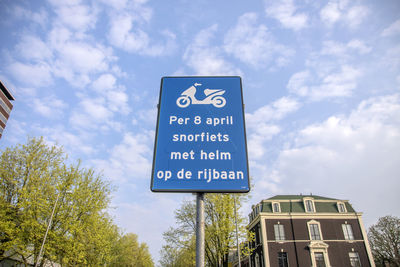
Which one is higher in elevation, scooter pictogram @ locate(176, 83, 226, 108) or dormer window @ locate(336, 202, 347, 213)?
dormer window @ locate(336, 202, 347, 213)

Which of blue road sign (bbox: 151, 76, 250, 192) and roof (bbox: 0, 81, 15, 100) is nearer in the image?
blue road sign (bbox: 151, 76, 250, 192)

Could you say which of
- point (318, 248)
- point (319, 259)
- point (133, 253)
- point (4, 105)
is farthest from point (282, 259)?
point (4, 105)

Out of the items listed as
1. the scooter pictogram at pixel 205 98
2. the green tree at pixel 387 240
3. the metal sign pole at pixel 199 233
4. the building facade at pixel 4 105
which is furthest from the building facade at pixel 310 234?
the building facade at pixel 4 105

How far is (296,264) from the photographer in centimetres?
3269

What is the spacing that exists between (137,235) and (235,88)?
5861 centimetres

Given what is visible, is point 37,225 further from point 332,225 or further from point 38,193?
point 332,225

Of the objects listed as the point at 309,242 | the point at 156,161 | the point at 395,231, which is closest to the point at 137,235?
the point at 309,242

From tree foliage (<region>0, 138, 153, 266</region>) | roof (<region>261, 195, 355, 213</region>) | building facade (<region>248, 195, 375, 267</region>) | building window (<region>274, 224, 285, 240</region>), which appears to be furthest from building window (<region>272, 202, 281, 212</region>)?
tree foliage (<region>0, 138, 153, 266</region>)

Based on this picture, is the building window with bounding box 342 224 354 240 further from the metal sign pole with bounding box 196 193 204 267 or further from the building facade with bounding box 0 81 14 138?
the building facade with bounding box 0 81 14 138

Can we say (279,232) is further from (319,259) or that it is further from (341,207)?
(341,207)

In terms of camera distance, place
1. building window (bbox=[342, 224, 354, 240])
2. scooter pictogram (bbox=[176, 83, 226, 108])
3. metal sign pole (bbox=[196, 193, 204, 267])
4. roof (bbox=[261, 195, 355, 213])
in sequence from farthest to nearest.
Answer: roof (bbox=[261, 195, 355, 213]) < building window (bbox=[342, 224, 354, 240]) < scooter pictogram (bbox=[176, 83, 226, 108]) < metal sign pole (bbox=[196, 193, 204, 267])

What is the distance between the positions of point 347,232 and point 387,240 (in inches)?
420

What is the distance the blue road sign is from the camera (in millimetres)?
3840

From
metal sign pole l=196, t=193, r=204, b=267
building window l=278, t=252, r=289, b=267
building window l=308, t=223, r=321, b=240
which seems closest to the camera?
metal sign pole l=196, t=193, r=204, b=267
